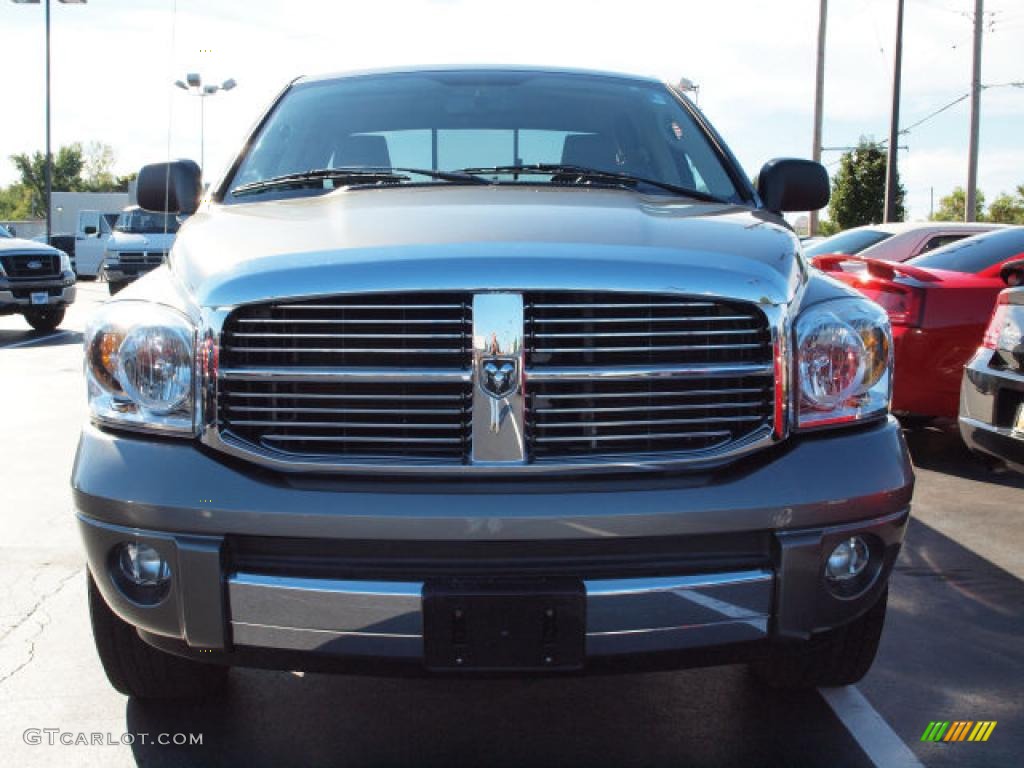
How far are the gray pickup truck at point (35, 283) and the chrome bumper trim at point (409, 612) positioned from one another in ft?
47.7

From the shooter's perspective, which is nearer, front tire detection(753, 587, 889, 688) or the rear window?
front tire detection(753, 587, 889, 688)

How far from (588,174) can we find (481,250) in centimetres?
117

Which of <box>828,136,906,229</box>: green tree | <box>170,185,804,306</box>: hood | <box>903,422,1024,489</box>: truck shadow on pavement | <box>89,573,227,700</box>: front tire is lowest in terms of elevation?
<box>903,422,1024,489</box>: truck shadow on pavement

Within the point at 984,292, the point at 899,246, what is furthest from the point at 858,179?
the point at 984,292

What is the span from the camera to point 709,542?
8.22ft

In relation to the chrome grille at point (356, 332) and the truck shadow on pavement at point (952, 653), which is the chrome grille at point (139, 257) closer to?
the truck shadow on pavement at point (952, 653)

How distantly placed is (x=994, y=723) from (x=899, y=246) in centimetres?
768

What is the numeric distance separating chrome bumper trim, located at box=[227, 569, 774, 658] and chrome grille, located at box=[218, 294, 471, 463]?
1.04 feet

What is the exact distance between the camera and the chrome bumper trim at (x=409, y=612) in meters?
2.42

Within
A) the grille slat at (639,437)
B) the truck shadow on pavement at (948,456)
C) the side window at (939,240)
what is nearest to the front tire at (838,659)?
the grille slat at (639,437)

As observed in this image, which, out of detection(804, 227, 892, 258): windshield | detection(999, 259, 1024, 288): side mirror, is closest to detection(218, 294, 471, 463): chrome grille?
detection(999, 259, 1024, 288): side mirror

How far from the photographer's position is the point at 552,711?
3.29m

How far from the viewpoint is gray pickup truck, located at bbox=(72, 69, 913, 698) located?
2445 millimetres

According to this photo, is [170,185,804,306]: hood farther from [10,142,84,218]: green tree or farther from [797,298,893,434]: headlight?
[10,142,84,218]: green tree
